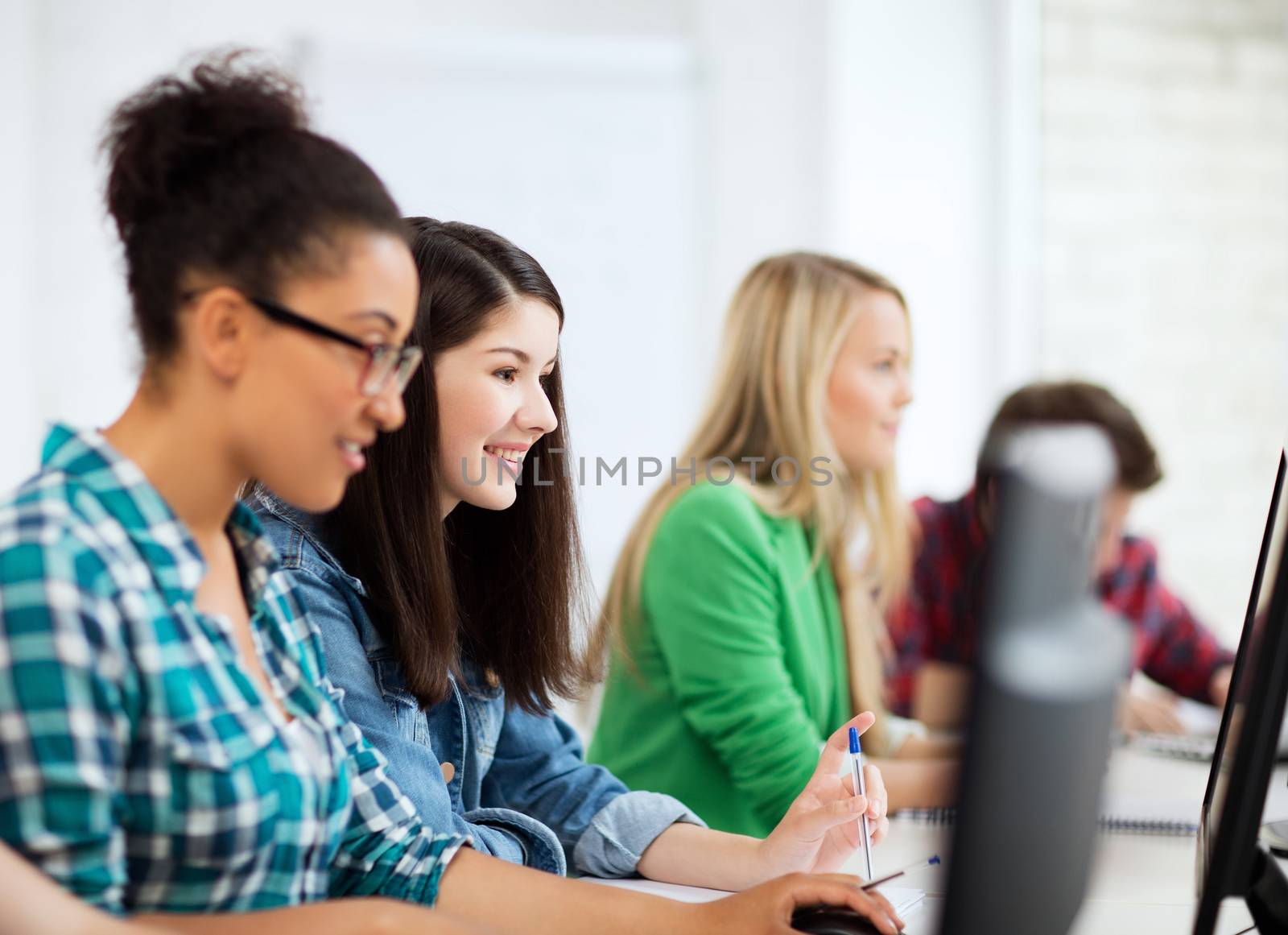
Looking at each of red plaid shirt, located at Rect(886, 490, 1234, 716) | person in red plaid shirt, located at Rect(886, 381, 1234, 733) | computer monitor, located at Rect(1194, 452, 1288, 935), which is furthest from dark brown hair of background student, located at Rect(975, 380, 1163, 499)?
computer monitor, located at Rect(1194, 452, 1288, 935)

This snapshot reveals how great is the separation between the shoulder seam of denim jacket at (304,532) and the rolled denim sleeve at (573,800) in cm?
29

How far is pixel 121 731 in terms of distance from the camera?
690 millimetres

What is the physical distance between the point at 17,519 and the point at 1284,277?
3503mm

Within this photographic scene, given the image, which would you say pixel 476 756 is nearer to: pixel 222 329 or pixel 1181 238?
pixel 222 329

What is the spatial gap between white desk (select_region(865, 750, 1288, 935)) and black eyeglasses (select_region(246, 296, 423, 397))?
473 mm

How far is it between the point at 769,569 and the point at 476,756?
2.21 ft

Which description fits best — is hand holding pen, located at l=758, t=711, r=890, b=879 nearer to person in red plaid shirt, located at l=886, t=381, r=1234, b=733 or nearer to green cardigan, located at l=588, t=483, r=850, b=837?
green cardigan, located at l=588, t=483, r=850, b=837

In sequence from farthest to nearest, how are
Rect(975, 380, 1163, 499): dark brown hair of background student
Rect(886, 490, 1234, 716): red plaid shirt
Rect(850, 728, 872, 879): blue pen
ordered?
Rect(886, 490, 1234, 716): red plaid shirt, Rect(975, 380, 1163, 499): dark brown hair of background student, Rect(850, 728, 872, 879): blue pen

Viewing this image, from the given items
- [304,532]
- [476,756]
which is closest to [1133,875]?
[476,756]

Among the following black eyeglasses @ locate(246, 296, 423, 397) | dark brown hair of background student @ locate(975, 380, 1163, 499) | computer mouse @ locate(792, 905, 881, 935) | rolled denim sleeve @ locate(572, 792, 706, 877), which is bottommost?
rolled denim sleeve @ locate(572, 792, 706, 877)

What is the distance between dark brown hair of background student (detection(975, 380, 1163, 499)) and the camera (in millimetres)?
2168

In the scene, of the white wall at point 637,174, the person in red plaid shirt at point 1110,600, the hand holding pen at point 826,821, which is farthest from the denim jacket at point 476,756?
the white wall at point 637,174

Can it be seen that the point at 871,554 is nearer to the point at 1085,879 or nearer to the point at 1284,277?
the point at 1085,879

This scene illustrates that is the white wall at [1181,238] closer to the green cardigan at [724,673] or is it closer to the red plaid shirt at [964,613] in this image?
the red plaid shirt at [964,613]
